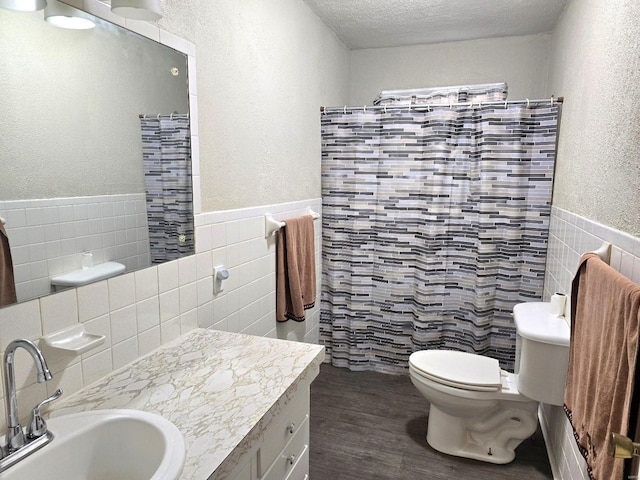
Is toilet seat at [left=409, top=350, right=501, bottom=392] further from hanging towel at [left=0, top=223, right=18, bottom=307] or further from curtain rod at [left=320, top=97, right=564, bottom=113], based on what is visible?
hanging towel at [left=0, top=223, right=18, bottom=307]

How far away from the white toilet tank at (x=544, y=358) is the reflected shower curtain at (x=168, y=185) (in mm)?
1470

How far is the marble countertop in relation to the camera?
3.16 ft

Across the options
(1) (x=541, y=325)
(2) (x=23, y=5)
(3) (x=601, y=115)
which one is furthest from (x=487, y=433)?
(2) (x=23, y=5)

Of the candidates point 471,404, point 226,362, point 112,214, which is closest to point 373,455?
point 471,404

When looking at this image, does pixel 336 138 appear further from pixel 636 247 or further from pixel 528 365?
pixel 636 247

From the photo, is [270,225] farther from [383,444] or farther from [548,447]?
[548,447]

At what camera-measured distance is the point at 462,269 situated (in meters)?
2.87

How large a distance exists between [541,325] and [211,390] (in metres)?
1.44

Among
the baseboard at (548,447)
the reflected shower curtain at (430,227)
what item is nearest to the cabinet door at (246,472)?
the baseboard at (548,447)

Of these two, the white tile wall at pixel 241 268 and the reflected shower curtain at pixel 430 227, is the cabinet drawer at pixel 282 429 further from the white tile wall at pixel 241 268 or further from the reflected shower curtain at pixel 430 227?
the reflected shower curtain at pixel 430 227

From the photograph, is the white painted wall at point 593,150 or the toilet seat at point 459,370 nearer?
the white painted wall at point 593,150

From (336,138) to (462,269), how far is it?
1.26 meters

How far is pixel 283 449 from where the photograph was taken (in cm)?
131

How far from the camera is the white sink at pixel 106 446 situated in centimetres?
92
